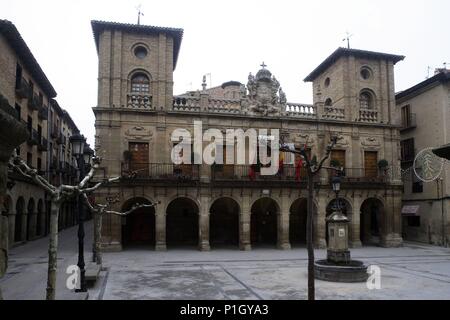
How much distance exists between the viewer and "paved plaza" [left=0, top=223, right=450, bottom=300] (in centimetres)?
1190

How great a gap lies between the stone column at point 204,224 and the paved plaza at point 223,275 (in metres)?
0.74

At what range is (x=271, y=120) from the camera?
84.6 feet

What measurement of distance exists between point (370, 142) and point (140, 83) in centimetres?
1551

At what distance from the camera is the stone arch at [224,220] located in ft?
90.5

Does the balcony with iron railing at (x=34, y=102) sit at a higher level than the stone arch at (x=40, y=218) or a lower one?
higher

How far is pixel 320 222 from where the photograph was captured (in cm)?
2552

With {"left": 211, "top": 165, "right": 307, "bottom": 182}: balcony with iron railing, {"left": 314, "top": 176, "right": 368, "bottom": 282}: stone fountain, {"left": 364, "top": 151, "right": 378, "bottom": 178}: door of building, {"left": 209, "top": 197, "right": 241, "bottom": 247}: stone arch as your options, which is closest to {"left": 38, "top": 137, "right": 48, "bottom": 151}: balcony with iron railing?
{"left": 209, "top": 197, "right": 241, "bottom": 247}: stone arch

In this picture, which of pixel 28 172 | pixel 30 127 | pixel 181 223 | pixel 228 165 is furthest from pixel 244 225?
pixel 28 172

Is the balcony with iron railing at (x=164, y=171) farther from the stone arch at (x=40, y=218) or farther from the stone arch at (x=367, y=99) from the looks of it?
the stone arch at (x=367, y=99)

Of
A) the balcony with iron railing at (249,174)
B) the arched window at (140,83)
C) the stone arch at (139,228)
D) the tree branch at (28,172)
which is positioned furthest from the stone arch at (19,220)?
the tree branch at (28,172)

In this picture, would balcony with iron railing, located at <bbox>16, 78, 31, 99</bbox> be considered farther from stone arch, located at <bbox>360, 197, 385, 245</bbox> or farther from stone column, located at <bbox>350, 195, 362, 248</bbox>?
stone arch, located at <bbox>360, 197, 385, 245</bbox>

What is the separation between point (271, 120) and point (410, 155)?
12501 millimetres
